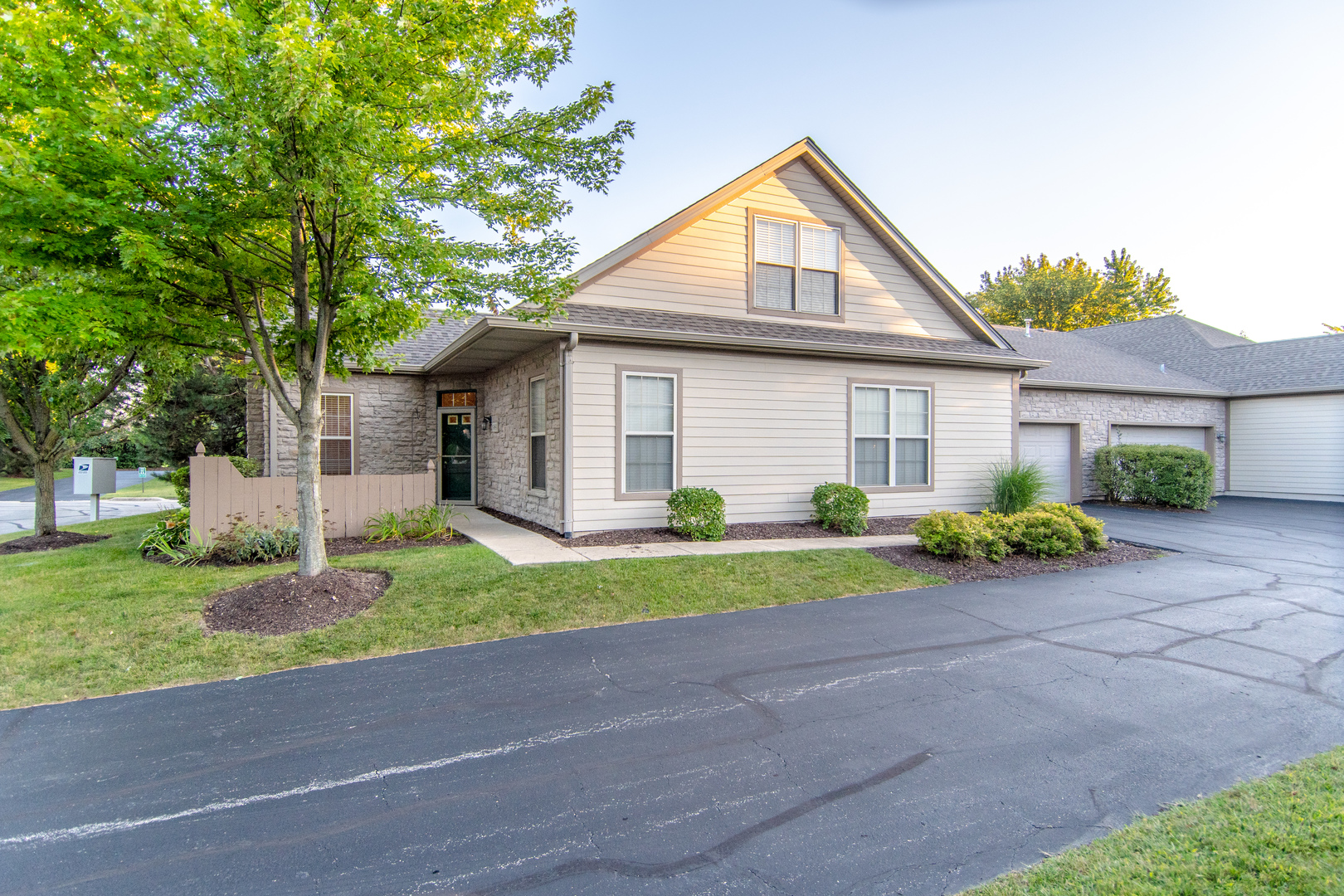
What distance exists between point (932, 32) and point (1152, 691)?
5.24 m

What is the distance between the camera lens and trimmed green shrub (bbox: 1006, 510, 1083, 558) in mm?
8719

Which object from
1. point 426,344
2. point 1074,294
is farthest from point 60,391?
point 1074,294

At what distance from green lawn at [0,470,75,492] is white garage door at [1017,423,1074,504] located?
30.6 meters

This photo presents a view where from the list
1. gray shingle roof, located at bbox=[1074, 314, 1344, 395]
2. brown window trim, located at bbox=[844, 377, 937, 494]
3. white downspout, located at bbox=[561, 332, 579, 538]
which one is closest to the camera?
white downspout, located at bbox=[561, 332, 579, 538]

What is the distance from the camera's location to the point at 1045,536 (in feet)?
28.8

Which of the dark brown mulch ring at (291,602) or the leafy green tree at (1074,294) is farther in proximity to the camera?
the leafy green tree at (1074,294)

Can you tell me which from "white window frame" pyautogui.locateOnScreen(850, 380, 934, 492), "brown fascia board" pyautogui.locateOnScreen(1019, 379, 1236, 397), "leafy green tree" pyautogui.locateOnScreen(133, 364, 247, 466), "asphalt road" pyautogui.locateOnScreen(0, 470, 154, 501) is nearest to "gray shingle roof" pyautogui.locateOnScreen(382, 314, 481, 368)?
"white window frame" pyautogui.locateOnScreen(850, 380, 934, 492)

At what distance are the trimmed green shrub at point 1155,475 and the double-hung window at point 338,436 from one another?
1718cm

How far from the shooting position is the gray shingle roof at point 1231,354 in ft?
54.7

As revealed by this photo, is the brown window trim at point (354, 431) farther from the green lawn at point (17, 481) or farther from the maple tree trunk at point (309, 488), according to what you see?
the green lawn at point (17, 481)

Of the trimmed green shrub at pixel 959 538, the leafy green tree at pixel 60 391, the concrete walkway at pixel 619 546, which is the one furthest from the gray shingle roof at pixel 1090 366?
the leafy green tree at pixel 60 391

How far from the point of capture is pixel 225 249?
6273 millimetres

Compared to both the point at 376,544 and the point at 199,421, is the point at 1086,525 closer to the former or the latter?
the point at 376,544

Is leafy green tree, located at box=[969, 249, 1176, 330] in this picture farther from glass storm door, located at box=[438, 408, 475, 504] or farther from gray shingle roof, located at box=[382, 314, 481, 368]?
glass storm door, located at box=[438, 408, 475, 504]
